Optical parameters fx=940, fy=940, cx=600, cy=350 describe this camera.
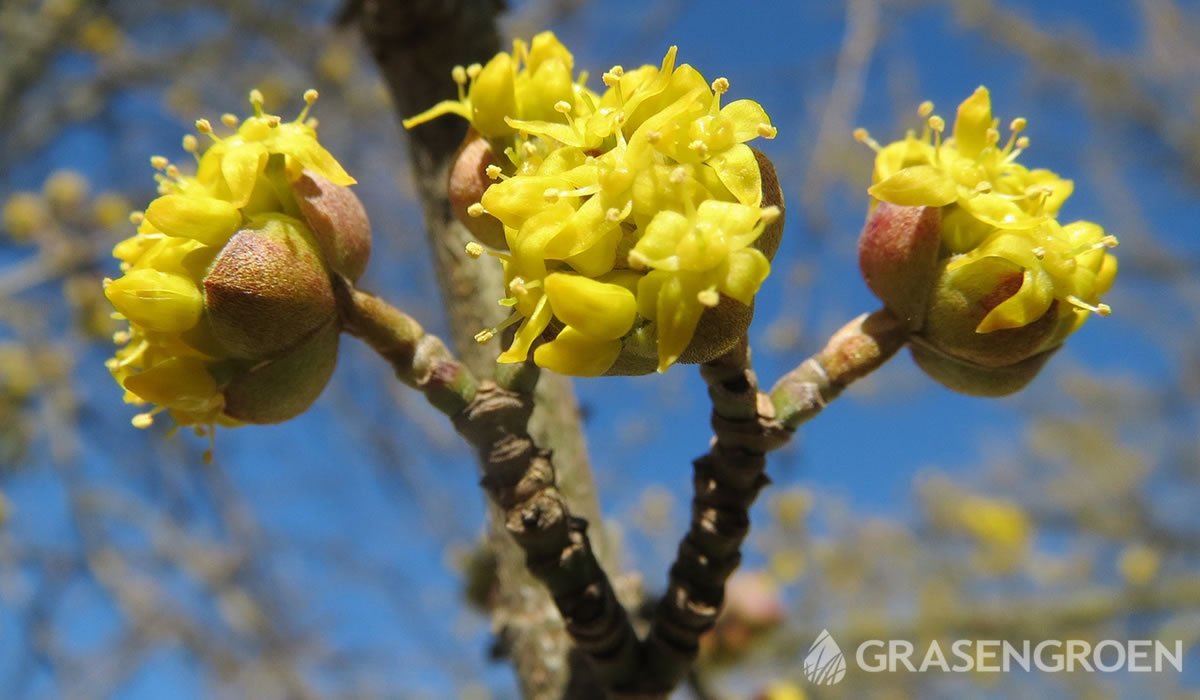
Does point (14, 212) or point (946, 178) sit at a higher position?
point (946, 178)

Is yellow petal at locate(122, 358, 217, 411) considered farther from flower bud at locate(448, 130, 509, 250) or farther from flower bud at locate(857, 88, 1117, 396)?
flower bud at locate(857, 88, 1117, 396)

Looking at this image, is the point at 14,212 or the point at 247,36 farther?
the point at 247,36

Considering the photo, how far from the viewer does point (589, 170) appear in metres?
0.96

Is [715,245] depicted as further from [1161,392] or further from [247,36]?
[1161,392]

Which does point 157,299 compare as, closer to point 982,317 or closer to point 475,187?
point 475,187

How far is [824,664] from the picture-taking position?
1.85 metres

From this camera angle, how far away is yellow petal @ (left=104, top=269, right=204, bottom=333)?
103 cm

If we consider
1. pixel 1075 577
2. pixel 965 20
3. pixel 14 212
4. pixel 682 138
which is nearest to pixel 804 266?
pixel 682 138

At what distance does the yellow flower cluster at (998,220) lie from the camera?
1.08 metres

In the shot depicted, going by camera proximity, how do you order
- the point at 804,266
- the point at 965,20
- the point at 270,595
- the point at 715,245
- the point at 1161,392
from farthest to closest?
the point at 1161,392 < the point at 965,20 < the point at 270,595 < the point at 804,266 < the point at 715,245

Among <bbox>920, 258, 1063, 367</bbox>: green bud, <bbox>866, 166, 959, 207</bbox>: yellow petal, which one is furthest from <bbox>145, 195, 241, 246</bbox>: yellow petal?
<bbox>920, 258, 1063, 367</bbox>: green bud

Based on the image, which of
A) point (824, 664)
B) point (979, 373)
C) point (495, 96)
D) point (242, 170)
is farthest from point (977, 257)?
point (824, 664)

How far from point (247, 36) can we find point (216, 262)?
12.4 ft

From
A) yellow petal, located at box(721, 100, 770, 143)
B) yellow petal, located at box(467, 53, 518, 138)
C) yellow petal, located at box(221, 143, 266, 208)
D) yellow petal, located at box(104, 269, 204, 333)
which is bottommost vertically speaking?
yellow petal, located at box(104, 269, 204, 333)
